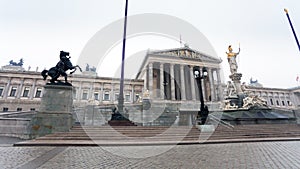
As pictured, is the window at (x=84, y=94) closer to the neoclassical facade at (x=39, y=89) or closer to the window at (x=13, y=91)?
the neoclassical facade at (x=39, y=89)

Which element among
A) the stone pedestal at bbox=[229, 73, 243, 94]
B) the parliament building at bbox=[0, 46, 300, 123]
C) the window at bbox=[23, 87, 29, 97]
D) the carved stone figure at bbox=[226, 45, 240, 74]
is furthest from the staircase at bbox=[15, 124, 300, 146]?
the window at bbox=[23, 87, 29, 97]

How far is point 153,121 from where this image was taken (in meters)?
19.1

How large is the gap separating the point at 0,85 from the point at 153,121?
151 feet

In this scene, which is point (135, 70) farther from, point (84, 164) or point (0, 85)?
point (84, 164)

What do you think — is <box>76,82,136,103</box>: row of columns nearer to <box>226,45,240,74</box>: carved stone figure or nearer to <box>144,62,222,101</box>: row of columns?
<box>144,62,222,101</box>: row of columns

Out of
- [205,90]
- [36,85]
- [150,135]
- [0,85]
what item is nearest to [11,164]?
[150,135]

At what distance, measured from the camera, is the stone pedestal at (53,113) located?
924 cm

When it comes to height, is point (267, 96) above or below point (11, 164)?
above

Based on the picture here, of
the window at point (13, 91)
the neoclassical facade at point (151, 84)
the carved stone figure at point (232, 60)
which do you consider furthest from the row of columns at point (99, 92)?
Answer: the carved stone figure at point (232, 60)

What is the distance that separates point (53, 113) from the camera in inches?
382

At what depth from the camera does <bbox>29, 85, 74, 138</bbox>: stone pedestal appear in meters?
9.24

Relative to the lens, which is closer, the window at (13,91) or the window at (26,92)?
the window at (13,91)

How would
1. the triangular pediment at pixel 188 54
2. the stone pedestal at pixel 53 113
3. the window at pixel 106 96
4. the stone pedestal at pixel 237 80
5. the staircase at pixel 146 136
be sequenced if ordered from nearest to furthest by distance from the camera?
the staircase at pixel 146 136, the stone pedestal at pixel 53 113, the stone pedestal at pixel 237 80, the triangular pediment at pixel 188 54, the window at pixel 106 96

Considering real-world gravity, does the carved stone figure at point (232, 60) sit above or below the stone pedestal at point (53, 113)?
above
